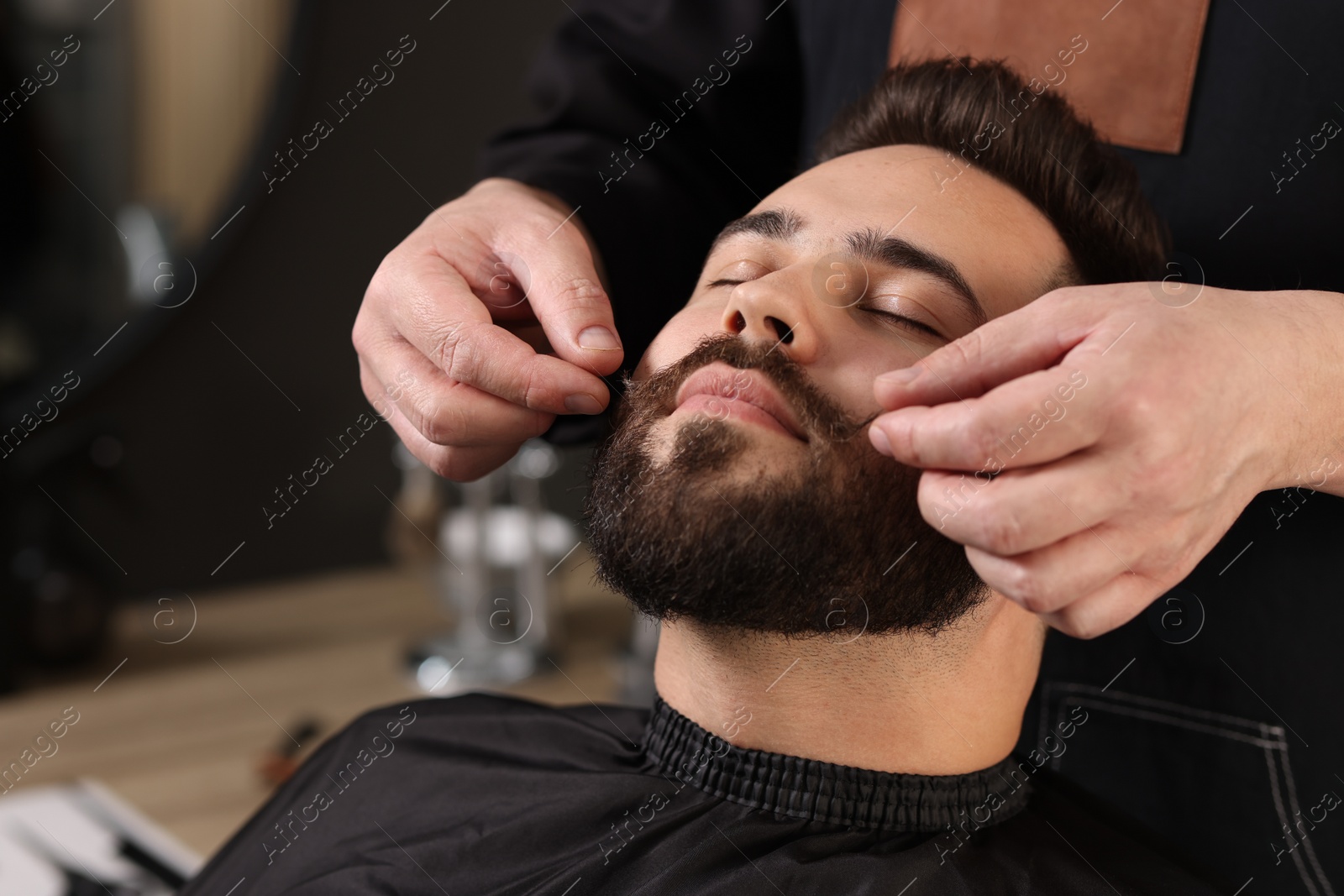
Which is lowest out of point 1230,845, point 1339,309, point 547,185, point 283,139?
point 1230,845

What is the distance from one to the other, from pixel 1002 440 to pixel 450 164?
2.18m

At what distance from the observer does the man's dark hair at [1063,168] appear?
1031 millimetres

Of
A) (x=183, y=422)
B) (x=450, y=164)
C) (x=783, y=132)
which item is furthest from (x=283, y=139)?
(x=783, y=132)

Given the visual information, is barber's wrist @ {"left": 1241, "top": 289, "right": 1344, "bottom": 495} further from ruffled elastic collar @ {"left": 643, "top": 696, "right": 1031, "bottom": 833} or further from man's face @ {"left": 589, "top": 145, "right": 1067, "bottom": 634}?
ruffled elastic collar @ {"left": 643, "top": 696, "right": 1031, "bottom": 833}

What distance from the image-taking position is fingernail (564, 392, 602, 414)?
871 mm

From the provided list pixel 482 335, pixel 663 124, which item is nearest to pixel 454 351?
pixel 482 335

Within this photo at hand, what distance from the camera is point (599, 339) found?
2.90 feet

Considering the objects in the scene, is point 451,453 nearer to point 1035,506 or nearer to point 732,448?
point 732,448

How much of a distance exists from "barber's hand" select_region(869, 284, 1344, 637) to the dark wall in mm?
2062

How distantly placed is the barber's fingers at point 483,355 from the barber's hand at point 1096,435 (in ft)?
0.90

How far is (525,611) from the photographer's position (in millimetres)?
2158

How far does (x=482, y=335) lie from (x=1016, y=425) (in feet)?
1.43

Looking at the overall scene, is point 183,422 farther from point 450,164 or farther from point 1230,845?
point 1230,845

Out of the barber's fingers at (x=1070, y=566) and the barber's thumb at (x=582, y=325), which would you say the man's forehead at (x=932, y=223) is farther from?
the barber's fingers at (x=1070, y=566)
